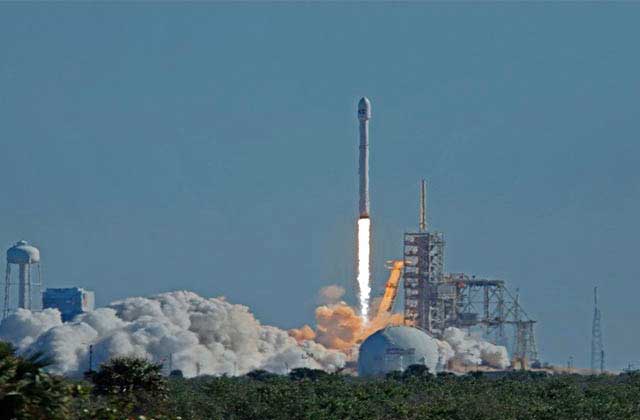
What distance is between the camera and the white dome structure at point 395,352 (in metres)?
190

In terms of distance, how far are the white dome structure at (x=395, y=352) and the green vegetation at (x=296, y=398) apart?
2533cm

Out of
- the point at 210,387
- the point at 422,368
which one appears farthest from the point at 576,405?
the point at 422,368

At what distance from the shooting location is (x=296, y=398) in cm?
11412

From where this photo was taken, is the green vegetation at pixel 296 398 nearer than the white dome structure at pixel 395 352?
Yes

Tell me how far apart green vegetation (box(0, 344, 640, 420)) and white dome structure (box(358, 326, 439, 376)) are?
25333mm

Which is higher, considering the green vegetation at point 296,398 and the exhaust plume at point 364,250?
the exhaust plume at point 364,250

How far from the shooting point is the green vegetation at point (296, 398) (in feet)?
133

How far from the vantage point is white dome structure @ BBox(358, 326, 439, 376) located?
19038 cm

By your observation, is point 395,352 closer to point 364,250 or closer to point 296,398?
point 364,250

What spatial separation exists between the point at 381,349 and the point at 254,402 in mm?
79084

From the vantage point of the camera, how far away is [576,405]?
11269 cm

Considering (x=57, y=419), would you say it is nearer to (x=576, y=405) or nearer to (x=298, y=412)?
(x=298, y=412)

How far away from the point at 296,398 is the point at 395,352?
77.3 m

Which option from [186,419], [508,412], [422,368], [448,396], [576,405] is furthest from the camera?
[422,368]
